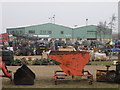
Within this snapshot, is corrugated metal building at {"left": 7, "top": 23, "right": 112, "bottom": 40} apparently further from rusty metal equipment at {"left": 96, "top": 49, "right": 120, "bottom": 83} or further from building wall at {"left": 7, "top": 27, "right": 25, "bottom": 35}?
rusty metal equipment at {"left": 96, "top": 49, "right": 120, "bottom": 83}

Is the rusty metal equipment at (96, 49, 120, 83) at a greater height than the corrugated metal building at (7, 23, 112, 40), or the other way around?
the corrugated metal building at (7, 23, 112, 40)

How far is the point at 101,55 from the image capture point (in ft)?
52.1

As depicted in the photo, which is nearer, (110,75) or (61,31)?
(110,75)

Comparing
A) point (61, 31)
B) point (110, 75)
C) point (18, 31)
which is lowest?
point (110, 75)

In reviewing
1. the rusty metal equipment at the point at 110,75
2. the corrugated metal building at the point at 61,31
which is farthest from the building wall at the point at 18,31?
the rusty metal equipment at the point at 110,75

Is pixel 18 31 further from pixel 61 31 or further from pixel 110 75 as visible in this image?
pixel 110 75

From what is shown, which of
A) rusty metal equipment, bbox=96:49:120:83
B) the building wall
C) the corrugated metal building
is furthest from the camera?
the corrugated metal building

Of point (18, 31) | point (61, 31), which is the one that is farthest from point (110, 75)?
point (61, 31)

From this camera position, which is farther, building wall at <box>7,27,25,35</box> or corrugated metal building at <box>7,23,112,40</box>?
corrugated metal building at <box>7,23,112,40</box>

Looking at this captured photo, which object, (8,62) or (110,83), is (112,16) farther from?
(110,83)

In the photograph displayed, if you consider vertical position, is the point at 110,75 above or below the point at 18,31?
below

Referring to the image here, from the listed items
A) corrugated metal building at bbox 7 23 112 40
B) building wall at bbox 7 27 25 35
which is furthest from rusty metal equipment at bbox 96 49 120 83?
corrugated metal building at bbox 7 23 112 40

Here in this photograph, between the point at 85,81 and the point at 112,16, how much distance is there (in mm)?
28435

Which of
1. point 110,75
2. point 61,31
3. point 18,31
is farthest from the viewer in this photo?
point 61,31
